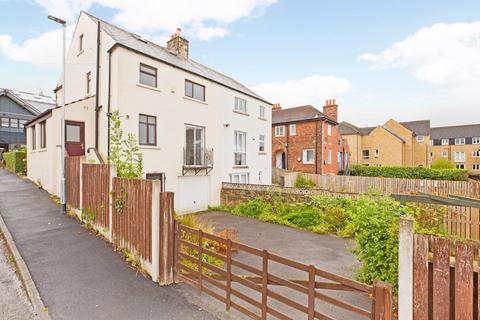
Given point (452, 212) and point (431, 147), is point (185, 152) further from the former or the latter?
point (431, 147)

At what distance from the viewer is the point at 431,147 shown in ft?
186

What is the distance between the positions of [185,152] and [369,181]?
13.6 meters

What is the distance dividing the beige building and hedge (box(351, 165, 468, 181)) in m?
11.4

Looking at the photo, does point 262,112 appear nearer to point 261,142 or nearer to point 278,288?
point 261,142

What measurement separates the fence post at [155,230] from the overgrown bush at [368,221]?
A: 13.7 feet

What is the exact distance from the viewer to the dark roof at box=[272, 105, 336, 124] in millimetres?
26269

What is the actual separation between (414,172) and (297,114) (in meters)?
13.4

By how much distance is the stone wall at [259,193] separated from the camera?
1310 centimetres

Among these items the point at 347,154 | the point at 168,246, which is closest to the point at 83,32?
the point at 168,246

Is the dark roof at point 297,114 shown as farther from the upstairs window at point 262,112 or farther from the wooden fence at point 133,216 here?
the wooden fence at point 133,216

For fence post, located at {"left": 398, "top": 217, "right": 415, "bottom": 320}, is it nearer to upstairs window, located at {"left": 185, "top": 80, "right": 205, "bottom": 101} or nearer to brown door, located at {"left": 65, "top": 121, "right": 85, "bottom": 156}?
upstairs window, located at {"left": 185, "top": 80, "right": 205, "bottom": 101}

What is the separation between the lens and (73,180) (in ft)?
32.7

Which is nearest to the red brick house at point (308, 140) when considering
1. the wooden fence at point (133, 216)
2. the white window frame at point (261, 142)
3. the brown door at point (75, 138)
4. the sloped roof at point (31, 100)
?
the white window frame at point (261, 142)

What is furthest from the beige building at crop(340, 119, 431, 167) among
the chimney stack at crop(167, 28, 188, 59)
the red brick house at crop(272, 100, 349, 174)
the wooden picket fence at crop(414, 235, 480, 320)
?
the wooden picket fence at crop(414, 235, 480, 320)
